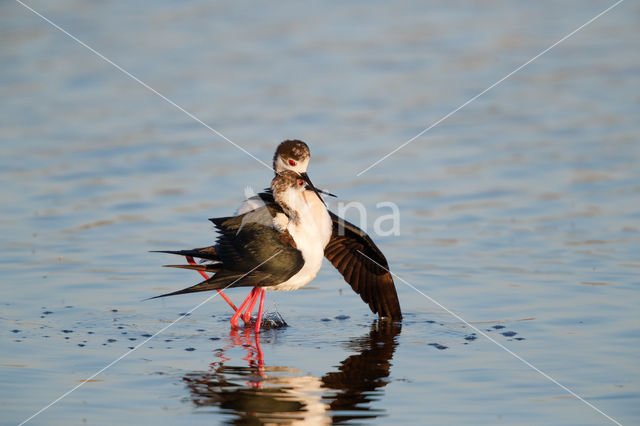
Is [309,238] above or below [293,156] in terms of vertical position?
below

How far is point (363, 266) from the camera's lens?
955 centimetres

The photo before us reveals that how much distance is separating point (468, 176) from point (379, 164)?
1.28 metres

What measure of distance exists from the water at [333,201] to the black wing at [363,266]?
7.5 inches

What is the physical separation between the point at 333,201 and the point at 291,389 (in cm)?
542

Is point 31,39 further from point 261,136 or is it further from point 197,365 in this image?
point 197,365

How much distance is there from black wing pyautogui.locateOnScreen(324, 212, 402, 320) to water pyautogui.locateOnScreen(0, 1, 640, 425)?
7.5 inches

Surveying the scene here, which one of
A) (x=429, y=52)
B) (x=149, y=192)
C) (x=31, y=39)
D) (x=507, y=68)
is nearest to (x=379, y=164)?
(x=149, y=192)

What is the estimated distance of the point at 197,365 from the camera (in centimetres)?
761

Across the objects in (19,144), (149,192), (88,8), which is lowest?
(149,192)

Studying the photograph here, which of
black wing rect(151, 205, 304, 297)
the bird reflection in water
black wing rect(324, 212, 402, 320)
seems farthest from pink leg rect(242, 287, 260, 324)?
black wing rect(324, 212, 402, 320)

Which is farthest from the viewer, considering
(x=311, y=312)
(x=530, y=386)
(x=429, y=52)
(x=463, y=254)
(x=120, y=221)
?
(x=429, y=52)
